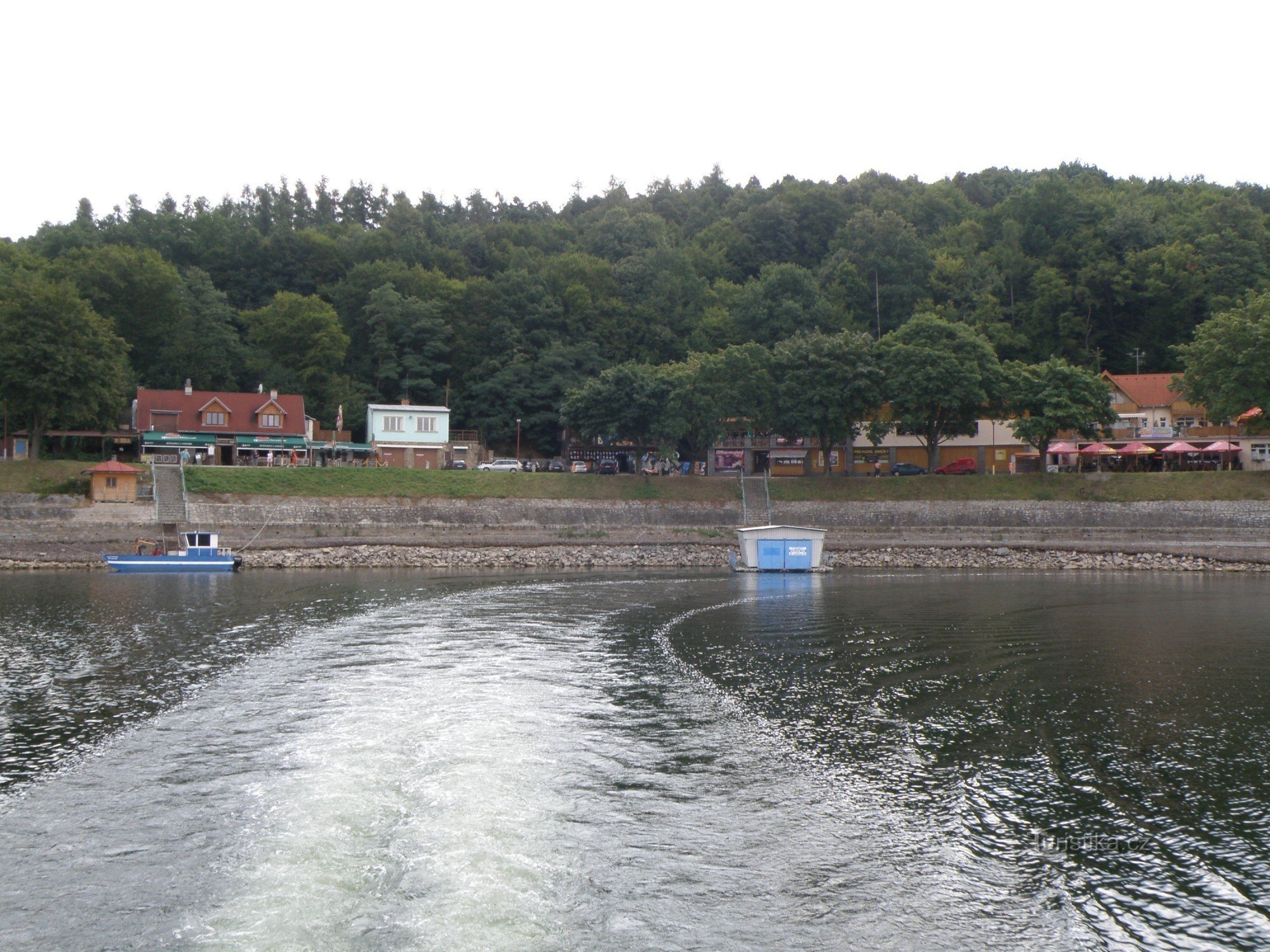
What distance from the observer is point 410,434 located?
88562 millimetres

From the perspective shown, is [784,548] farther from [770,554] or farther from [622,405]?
[622,405]

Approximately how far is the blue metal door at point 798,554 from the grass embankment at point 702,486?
1798 cm

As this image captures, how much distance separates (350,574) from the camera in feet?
168

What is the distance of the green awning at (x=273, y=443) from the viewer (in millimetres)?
82938

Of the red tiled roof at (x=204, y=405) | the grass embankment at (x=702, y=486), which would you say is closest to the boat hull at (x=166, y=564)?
the grass embankment at (x=702, y=486)

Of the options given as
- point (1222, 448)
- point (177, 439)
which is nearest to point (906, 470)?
point (1222, 448)

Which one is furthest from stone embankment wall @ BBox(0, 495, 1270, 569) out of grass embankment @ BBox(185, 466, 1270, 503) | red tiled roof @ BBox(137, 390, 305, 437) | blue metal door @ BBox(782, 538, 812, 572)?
red tiled roof @ BBox(137, 390, 305, 437)

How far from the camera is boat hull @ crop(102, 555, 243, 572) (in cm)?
5197

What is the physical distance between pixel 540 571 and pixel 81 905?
43116mm

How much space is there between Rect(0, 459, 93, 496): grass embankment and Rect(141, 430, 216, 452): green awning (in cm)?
1115

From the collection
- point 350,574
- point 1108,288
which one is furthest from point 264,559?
point 1108,288

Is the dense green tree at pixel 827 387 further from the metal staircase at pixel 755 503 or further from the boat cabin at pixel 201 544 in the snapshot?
the boat cabin at pixel 201 544

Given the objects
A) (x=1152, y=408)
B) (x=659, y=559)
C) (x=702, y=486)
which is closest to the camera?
(x=659, y=559)

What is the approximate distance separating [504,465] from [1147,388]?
60799 mm
